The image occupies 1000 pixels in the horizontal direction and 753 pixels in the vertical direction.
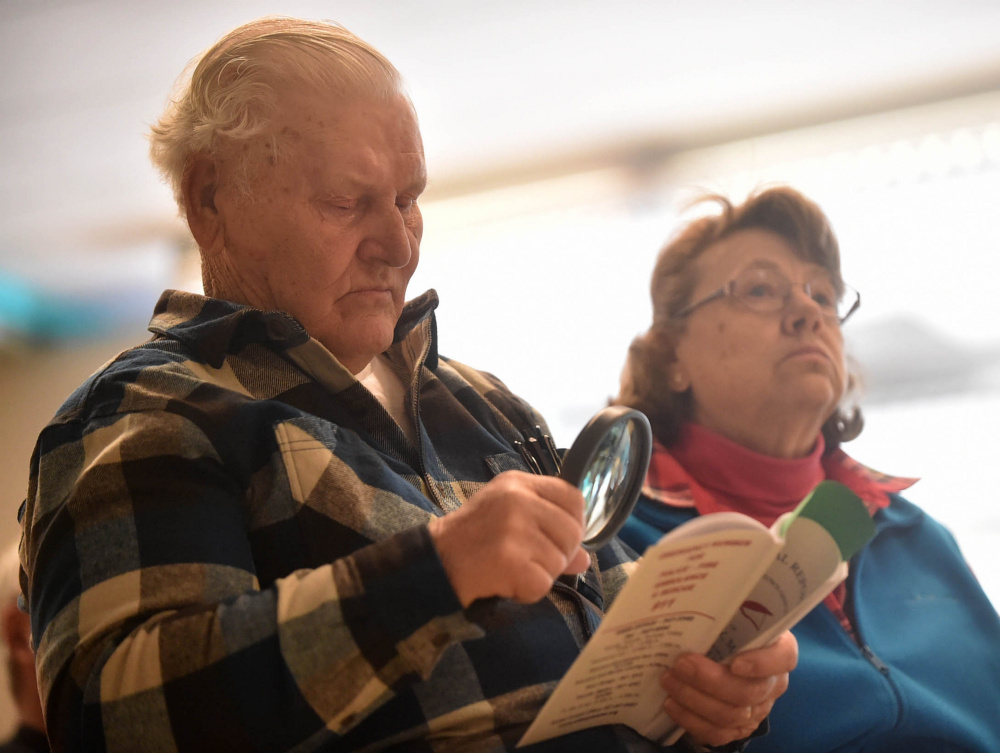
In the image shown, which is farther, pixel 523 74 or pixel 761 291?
pixel 523 74

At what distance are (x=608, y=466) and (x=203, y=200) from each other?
470 millimetres

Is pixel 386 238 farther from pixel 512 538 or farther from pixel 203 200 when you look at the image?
pixel 512 538

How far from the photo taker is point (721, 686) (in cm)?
66

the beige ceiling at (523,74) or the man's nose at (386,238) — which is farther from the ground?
the beige ceiling at (523,74)

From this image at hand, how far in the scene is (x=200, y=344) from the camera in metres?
0.75

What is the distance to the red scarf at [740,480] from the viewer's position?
134 cm

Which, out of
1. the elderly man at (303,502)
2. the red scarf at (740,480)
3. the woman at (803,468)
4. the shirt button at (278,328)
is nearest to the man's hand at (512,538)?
the elderly man at (303,502)

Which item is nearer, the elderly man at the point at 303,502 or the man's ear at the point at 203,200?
the elderly man at the point at 303,502

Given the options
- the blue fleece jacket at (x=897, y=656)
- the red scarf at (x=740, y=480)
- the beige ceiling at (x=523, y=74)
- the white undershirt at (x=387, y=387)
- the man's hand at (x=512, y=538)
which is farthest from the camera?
the beige ceiling at (x=523, y=74)

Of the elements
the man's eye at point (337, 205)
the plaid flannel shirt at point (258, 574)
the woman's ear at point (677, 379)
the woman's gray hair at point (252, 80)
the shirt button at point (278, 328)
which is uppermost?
the woman's gray hair at point (252, 80)

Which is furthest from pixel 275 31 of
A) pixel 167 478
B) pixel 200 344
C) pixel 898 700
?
pixel 898 700

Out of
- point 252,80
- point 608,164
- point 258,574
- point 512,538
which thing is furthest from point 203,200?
point 608,164

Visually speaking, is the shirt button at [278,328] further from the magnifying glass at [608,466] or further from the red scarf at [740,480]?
the red scarf at [740,480]

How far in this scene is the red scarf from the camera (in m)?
1.34
